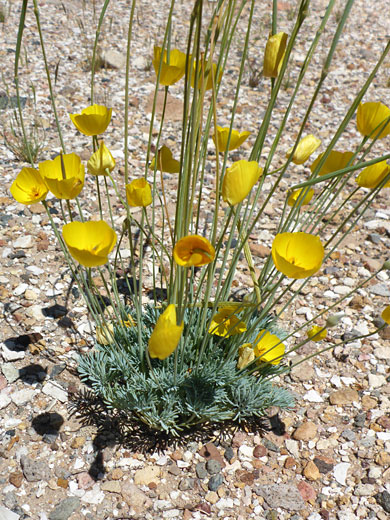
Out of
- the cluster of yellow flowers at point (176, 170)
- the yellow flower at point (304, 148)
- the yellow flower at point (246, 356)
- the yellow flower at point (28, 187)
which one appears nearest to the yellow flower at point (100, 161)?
the cluster of yellow flowers at point (176, 170)

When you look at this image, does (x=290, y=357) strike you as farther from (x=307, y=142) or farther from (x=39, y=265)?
(x=39, y=265)

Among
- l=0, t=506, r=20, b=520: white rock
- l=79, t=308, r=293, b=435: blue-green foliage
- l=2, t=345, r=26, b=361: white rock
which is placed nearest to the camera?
l=0, t=506, r=20, b=520: white rock

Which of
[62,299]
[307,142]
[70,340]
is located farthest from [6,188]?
[307,142]

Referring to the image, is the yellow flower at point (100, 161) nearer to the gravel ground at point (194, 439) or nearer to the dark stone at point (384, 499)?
the gravel ground at point (194, 439)

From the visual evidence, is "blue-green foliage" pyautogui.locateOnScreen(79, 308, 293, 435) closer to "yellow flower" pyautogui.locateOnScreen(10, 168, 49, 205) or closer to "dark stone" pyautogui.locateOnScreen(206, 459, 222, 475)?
"dark stone" pyautogui.locateOnScreen(206, 459, 222, 475)

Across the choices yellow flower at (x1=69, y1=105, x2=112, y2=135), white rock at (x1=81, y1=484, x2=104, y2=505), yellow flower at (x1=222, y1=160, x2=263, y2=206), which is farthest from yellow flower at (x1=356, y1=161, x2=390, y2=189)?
white rock at (x1=81, y1=484, x2=104, y2=505)
